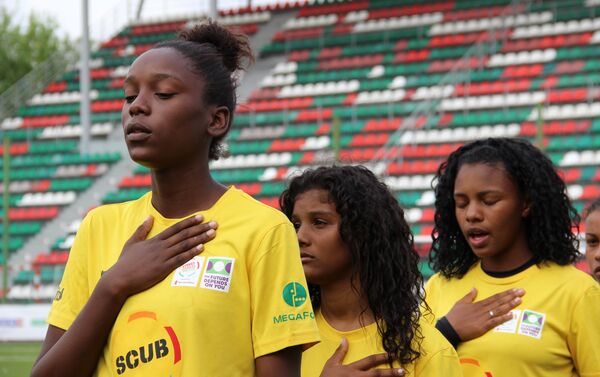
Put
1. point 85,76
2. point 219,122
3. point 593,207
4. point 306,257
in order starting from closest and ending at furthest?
point 219,122 < point 306,257 < point 593,207 < point 85,76

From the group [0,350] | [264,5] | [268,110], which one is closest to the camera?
[0,350]

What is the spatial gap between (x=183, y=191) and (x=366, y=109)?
639 inches

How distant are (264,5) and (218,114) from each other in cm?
2337

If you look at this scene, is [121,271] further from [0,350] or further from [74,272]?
[0,350]

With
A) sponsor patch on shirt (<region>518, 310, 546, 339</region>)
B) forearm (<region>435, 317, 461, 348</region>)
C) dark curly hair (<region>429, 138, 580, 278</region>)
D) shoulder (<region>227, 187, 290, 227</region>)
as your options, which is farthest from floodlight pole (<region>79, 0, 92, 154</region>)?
shoulder (<region>227, 187, 290, 227</region>)

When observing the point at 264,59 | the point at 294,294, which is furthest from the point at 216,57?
the point at 264,59

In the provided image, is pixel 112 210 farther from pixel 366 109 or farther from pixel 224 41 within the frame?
pixel 366 109

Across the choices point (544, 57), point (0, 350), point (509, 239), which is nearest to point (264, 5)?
point (544, 57)

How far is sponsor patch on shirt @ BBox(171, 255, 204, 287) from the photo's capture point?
2178 mm

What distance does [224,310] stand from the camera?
2150 mm

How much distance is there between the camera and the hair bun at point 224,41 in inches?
97.0

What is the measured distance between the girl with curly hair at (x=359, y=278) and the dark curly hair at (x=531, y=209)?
0.57 m

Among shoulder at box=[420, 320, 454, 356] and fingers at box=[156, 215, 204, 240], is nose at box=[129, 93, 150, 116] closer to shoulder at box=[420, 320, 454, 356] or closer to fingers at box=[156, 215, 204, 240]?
fingers at box=[156, 215, 204, 240]

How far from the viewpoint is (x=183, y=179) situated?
2318mm
